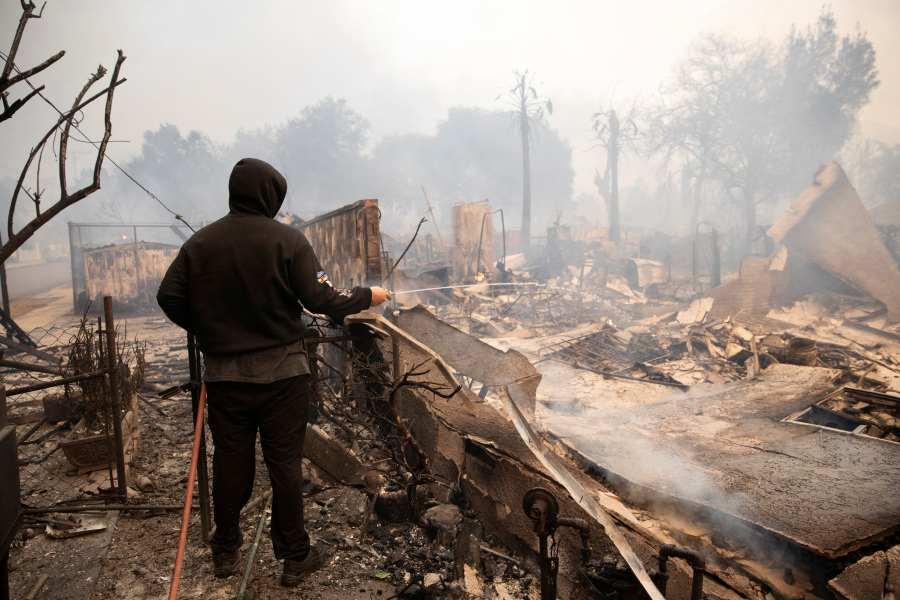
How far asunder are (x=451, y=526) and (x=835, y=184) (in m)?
16.4

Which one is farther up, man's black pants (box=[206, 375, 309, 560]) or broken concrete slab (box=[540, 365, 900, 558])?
man's black pants (box=[206, 375, 309, 560])

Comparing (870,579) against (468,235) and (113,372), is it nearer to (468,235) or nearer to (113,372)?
(113,372)

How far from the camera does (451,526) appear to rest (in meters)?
3.19

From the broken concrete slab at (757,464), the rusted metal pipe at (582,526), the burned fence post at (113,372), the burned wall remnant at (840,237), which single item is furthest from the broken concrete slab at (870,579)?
the burned wall remnant at (840,237)

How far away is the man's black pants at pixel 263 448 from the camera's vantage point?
235cm

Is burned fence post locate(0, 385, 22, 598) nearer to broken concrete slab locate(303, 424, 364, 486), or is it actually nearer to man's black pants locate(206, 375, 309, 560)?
man's black pants locate(206, 375, 309, 560)

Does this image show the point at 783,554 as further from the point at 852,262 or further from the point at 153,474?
the point at 852,262

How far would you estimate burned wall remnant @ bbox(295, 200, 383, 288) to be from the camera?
6.71m

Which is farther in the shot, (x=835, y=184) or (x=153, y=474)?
(x=835, y=184)

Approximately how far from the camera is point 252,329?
2.34m

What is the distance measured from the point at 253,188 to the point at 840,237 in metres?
16.5

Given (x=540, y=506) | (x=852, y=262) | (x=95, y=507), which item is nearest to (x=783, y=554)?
(x=540, y=506)

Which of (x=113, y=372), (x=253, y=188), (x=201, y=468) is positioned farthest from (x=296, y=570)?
(x=253, y=188)

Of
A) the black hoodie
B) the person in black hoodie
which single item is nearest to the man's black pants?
the person in black hoodie
